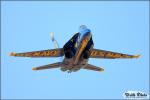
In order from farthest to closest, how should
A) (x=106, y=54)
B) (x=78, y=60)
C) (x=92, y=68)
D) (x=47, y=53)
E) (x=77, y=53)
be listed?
(x=92, y=68), (x=106, y=54), (x=47, y=53), (x=78, y=60), (x=77, y=53)

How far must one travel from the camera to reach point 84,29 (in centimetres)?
8400

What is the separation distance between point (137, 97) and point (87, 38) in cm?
1334

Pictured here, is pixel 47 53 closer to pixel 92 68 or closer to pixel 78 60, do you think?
pixel 78 60

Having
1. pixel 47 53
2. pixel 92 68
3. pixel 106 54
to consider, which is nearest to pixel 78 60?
pixel 47 53

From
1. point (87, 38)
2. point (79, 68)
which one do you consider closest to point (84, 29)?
point (87, 38)

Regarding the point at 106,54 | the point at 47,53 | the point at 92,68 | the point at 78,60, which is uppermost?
the point at 47,53

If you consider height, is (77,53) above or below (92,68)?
above

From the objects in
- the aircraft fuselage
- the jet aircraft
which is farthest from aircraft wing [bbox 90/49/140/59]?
the aircraft fuselage

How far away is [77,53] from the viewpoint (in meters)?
86.3

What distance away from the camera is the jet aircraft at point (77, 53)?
276 feet

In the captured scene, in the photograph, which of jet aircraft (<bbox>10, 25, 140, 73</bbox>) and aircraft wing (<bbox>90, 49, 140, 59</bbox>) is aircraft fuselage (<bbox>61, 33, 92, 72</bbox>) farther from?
aircraft wing (<bbox>90, 49, 140, 59</bbox>)

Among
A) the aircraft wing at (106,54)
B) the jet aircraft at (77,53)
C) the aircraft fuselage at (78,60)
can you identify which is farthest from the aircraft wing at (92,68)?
the aircraft fuselage at (78,60)

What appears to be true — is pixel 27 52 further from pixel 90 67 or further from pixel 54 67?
pixel 90 67

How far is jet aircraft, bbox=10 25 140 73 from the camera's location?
84250 millimetres
